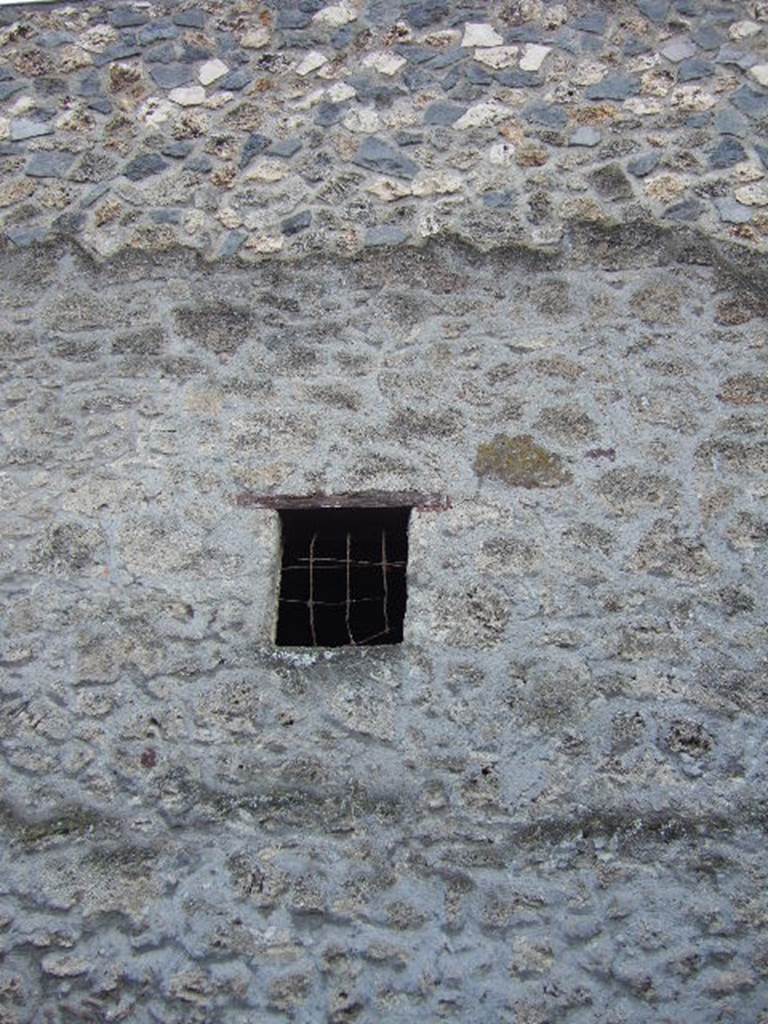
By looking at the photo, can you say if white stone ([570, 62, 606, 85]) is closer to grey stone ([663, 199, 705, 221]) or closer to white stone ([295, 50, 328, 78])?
grey stone ([663, 199, 705, 221])

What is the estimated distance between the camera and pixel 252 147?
4809 mm

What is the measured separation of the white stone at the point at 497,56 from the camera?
4.86 meters

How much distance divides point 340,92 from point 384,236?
69 centimetres

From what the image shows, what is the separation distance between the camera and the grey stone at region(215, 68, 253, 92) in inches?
194

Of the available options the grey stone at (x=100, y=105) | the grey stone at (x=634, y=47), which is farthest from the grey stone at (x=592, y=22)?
the grey stone at (x=100, y=105)

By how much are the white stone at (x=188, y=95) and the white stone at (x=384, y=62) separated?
644mm

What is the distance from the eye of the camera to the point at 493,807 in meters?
3.65

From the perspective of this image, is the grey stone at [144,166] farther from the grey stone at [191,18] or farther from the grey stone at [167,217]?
the grey stone at [191,18]

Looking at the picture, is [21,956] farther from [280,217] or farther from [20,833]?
[280,217]

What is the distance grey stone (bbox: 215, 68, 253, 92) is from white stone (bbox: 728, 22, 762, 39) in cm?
187

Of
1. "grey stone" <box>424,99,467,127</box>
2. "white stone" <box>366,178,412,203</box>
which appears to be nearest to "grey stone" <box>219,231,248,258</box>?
"white stone" <box>366,178,412,203</box>

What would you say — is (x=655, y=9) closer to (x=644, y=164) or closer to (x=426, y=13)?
(x=644, y=164)

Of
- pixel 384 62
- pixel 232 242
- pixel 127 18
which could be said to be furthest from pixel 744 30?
pixel 127 18

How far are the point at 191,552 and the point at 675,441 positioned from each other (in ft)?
5.37
